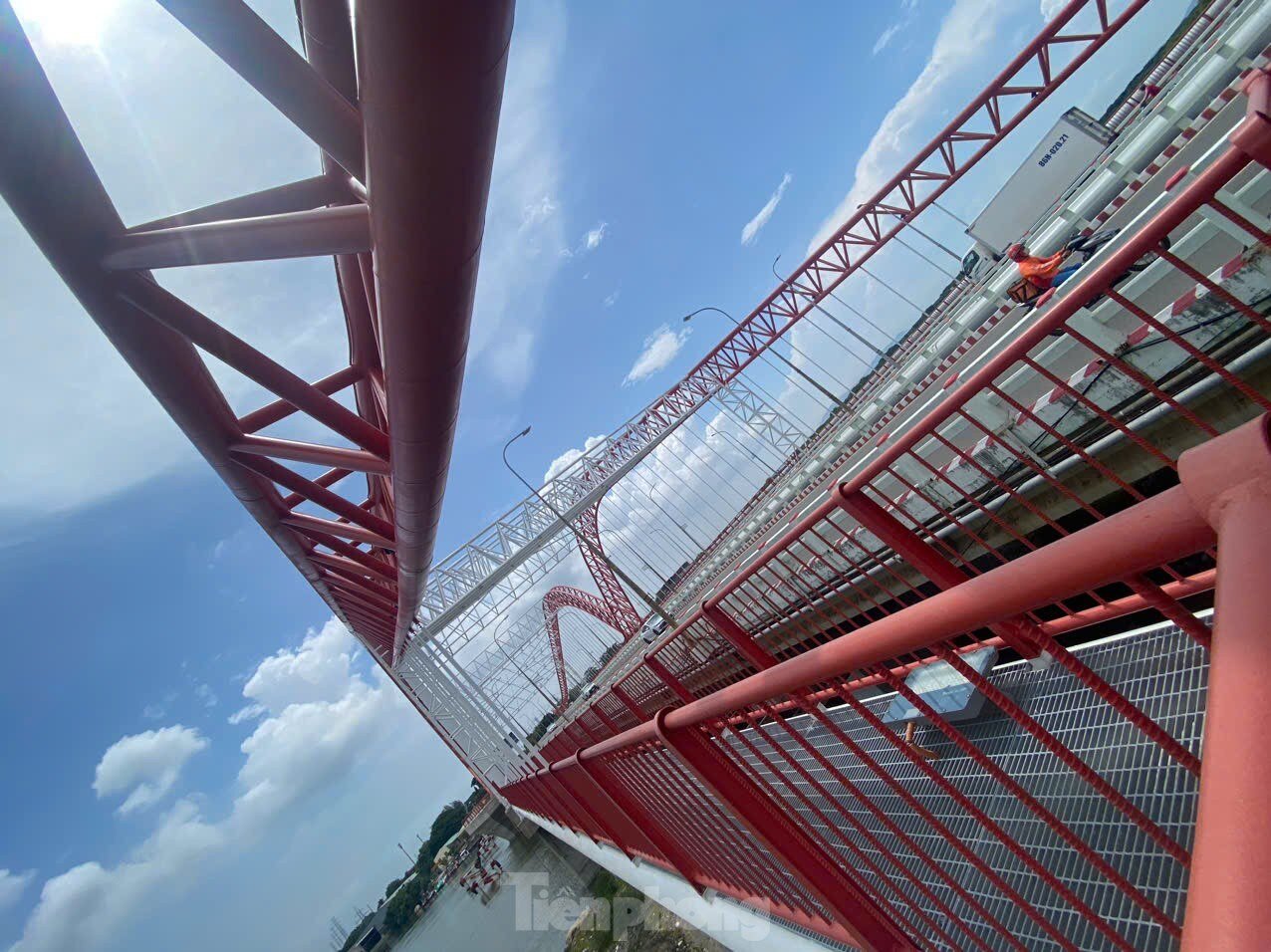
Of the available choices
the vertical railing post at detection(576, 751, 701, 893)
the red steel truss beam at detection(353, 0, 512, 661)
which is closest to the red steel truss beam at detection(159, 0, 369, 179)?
the red steel truss beam at detection(353, 0, 512, 661)

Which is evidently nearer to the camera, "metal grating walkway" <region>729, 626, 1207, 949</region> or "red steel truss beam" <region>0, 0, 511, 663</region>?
"red steel truss beam" <region>0, 0, 511, 663</region>

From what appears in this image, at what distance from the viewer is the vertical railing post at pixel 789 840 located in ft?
8.50

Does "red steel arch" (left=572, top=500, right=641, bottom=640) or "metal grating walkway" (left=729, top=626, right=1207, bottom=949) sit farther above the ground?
"red steel arch" (left=572, top=500, right=641, bottom=640)

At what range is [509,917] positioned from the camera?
759 inches

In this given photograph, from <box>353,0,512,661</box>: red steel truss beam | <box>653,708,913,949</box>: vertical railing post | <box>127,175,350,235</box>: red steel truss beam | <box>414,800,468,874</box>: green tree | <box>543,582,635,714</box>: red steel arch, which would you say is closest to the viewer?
<box>353,0,512,661</box>: red steel truss beam

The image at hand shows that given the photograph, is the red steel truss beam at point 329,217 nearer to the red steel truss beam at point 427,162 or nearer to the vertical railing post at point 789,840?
the red steel truss beam at point 427,162

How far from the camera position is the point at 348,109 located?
6.29ft

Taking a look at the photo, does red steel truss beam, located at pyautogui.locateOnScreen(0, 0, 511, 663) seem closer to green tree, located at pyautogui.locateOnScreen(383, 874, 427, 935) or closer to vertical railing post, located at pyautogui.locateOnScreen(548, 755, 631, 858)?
vertical railing post, located at pyautogui.locateOnScreen(548, 755, 631, 858)

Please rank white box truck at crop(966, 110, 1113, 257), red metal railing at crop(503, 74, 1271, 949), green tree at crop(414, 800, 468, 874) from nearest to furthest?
red metal railing at crop(503, 74, 1271, 949)
white box truck at crop(966, 110, 1113, 257)
green tree at crop(414, 800, 468, 874)

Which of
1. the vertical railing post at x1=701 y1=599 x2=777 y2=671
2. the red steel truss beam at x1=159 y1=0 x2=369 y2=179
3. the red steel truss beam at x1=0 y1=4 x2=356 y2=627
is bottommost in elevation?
the vertical railing post at x1=701 y1=599 x2=777 y2=671

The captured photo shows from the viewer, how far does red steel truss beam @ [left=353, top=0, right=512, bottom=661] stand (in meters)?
1.45

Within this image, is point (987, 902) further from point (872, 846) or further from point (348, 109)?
point (348, 109)

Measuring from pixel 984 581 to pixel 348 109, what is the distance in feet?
6.63

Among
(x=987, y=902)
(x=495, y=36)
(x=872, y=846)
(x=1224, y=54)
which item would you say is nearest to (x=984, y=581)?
(x=495, y=36)
